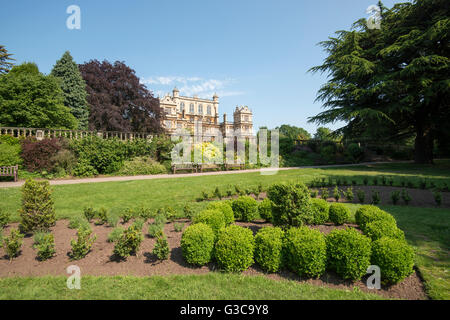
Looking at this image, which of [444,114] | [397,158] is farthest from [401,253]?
[397,158]

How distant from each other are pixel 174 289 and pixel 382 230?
3.18 m

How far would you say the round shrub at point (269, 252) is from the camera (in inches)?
114

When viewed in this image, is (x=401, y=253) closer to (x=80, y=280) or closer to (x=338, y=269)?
(x=338, y=269)

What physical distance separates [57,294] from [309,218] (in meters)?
3.43

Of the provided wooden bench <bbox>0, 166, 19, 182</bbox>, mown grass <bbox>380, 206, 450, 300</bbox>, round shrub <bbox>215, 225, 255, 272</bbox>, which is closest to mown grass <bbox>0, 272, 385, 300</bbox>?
round shrub <bbox>215, 225, 255, 272</bbox>

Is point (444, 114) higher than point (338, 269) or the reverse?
higher

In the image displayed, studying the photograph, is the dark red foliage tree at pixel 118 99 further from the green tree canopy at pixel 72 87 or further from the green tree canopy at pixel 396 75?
the green tree canopy at pixel 396 75

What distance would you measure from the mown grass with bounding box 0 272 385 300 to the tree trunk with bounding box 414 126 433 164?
20241 millimetres

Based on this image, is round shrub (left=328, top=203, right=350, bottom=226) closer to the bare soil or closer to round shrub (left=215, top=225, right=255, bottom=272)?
the bare soil

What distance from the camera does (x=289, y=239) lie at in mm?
2969

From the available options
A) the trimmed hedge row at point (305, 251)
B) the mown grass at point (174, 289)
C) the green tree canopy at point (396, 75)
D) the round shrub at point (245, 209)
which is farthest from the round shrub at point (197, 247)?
the green tree canopy at point (396, 75)

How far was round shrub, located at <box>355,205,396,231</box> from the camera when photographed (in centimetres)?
386

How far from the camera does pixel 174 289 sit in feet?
8.09
